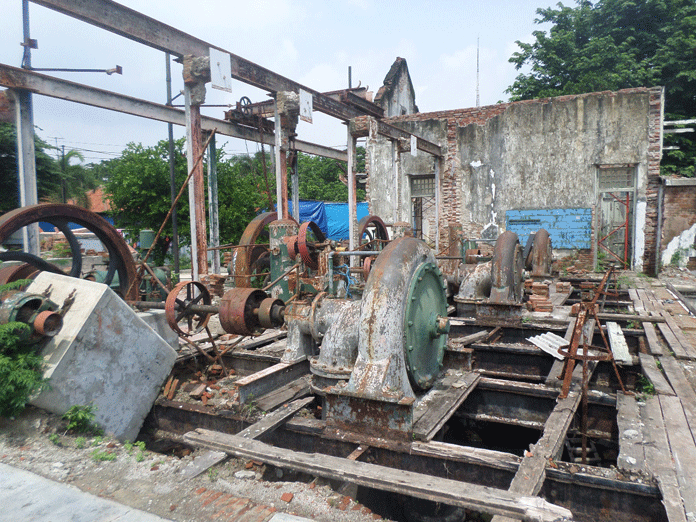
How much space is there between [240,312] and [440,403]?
6.26 ft

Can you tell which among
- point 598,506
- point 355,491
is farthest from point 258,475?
point 598,506

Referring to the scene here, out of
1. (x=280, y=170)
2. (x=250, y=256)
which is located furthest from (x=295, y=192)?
(x=250, y=256)

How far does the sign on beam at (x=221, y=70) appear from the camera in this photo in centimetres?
730

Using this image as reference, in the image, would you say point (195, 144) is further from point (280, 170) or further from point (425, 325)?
point (425, 325)

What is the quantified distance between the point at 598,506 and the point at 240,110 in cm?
970

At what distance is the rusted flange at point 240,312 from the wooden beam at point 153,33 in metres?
4.20

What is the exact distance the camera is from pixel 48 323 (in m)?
3.30

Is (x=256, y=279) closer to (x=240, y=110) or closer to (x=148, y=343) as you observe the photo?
(x=240, y=110)

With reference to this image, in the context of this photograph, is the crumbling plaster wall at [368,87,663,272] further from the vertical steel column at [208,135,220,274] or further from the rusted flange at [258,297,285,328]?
the rusted flange at [258,297,285,328]

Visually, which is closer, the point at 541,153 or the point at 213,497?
the point at 213,497

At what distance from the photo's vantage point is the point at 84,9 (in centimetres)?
588

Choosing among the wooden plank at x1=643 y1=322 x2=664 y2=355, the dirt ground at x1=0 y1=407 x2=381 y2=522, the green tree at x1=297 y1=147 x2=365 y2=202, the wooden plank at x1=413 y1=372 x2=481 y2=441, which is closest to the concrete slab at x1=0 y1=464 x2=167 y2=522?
the dirt ground at x1=0 y1=407 x2=381 y2=522

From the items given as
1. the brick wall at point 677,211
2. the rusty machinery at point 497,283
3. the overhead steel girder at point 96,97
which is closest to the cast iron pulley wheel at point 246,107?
the overhead steel girder at point 96,97

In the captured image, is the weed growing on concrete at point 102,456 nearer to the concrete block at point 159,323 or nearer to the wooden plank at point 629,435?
the concrete block at point 159,323
